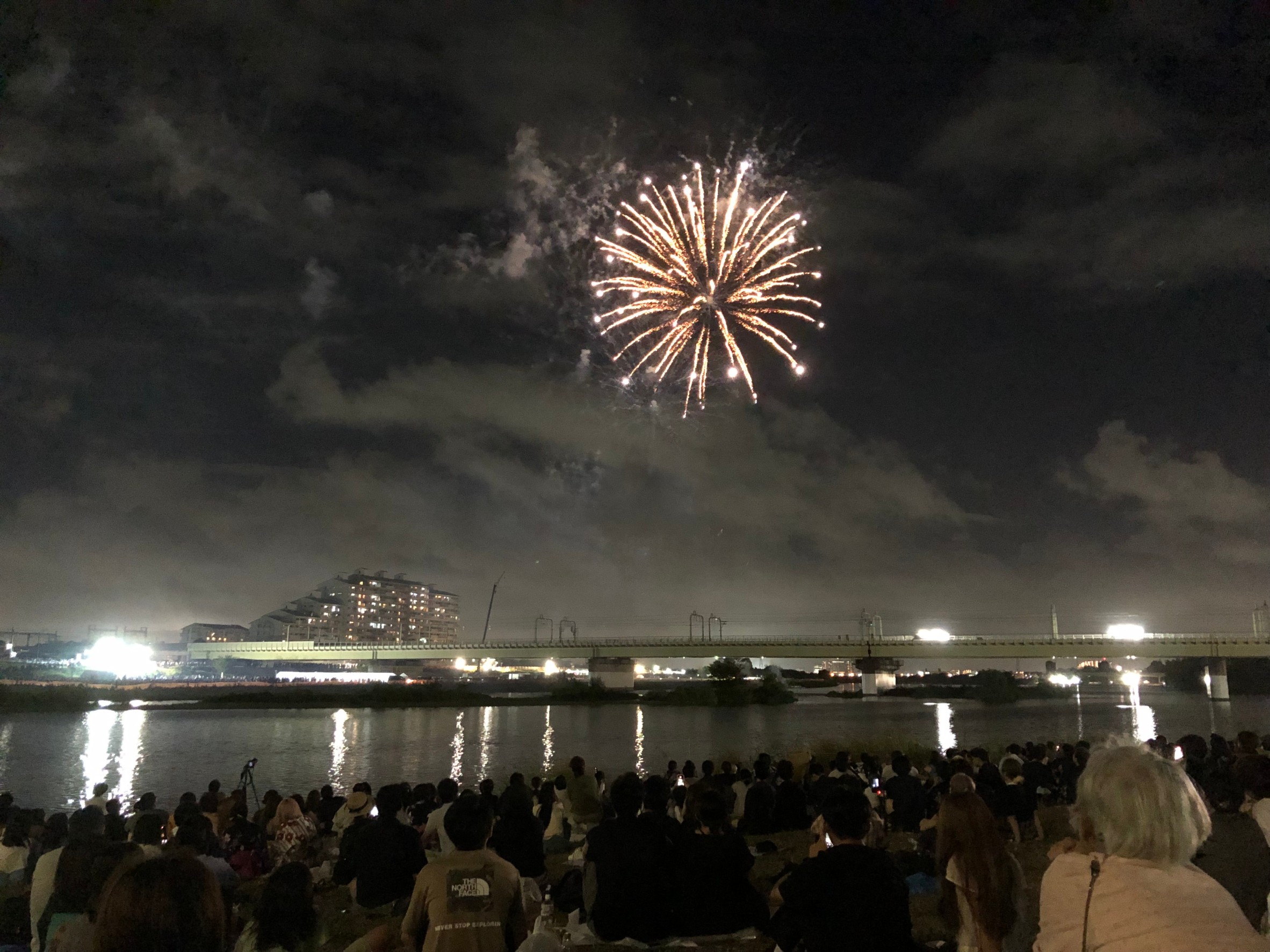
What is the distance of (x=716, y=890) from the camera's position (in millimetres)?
6523

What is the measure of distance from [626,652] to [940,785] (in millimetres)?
96761

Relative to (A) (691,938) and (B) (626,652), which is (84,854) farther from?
(B) (626,652)

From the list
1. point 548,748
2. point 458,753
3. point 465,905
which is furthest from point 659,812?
point 548,748

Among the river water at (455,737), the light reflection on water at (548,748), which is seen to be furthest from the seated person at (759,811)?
the light reflection on water at (548,748)

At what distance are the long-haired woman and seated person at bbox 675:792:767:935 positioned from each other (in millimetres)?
1490

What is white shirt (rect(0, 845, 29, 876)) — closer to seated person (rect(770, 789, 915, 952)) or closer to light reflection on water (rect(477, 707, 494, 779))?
seated person (rect(770, 789, 915, 952))

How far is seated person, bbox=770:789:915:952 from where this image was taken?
4477 mm

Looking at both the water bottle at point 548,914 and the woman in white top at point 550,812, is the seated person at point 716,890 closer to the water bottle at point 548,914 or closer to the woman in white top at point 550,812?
the water bottle at point 548,914

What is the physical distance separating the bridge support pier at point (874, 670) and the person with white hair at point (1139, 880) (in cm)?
11246

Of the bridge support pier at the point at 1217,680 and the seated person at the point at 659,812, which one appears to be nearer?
the seated person at the point at 659,812

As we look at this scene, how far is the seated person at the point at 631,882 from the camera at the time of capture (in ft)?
21.7

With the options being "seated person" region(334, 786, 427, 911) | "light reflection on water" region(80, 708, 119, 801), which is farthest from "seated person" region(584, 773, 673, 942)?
"light reflection on water" region(80, 708, 119, 801)

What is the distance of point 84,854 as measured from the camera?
6469mm

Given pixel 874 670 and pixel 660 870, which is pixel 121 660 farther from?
pixel 660 870
